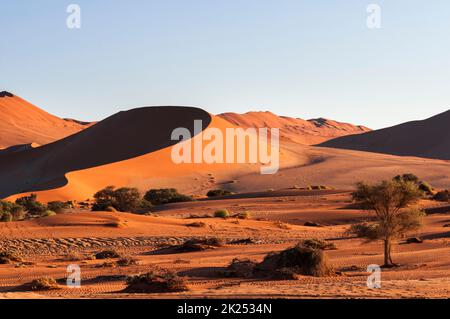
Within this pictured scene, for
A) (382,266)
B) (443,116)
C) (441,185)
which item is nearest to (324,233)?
(382,266)

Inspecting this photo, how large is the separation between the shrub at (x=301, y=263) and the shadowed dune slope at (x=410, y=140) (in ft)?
362

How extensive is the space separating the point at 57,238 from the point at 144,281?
43.1 feet

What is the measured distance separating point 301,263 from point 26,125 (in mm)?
130894

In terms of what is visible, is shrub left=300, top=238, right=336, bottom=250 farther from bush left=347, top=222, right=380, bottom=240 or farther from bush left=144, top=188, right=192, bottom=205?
bush left=144, top=188, right=192, bottom=205

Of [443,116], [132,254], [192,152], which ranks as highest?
[443,116]

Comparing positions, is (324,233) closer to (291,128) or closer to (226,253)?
(226,253)

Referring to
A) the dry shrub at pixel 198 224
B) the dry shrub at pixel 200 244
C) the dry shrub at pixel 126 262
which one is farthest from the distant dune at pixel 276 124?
the dry shrub at pixel 126 262

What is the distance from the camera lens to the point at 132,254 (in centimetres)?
2445

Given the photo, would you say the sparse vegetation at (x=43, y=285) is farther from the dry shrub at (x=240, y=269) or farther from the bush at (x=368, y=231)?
the bush at (x=368, y=231)

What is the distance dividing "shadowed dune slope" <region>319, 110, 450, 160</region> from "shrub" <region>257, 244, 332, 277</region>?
110m

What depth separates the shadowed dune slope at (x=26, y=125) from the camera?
12481 cm


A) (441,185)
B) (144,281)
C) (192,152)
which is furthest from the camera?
(192,152)

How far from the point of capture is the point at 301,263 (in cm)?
1816
